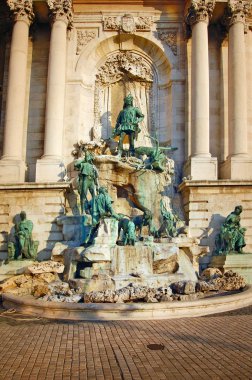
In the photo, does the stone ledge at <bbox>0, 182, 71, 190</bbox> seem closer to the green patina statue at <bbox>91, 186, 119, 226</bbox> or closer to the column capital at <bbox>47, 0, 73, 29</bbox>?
the green patina statue at <bbox>91, 186, 119, 226</bbox>

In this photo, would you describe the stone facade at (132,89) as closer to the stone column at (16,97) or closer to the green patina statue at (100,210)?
the stone column at (16,97)

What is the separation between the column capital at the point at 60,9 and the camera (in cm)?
2027

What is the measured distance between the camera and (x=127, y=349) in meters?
6.50

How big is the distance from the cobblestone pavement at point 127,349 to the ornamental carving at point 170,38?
54.7ft

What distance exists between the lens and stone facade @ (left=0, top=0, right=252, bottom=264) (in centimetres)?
1834

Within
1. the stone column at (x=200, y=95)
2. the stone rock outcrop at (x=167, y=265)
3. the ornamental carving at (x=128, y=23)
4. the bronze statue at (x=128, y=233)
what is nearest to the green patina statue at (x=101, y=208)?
the bronze statue at (x=128, y=233)

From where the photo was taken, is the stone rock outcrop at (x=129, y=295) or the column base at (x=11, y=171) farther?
the column base at (x=11, y=171)

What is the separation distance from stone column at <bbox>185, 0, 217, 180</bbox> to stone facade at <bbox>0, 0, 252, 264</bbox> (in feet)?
0.16

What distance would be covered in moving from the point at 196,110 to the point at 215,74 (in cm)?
358

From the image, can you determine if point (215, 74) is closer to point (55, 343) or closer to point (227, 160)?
point (227, 160)

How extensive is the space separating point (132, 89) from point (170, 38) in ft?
11.3

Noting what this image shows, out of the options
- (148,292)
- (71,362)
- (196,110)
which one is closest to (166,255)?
(148,292)

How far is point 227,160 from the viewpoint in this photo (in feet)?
63.3

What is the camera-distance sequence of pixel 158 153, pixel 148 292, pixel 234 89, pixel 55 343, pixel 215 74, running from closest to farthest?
pixel 55 343 → pixel 148 292 → pixel 158 153 → pixel 234 89 → pixel 215 74
